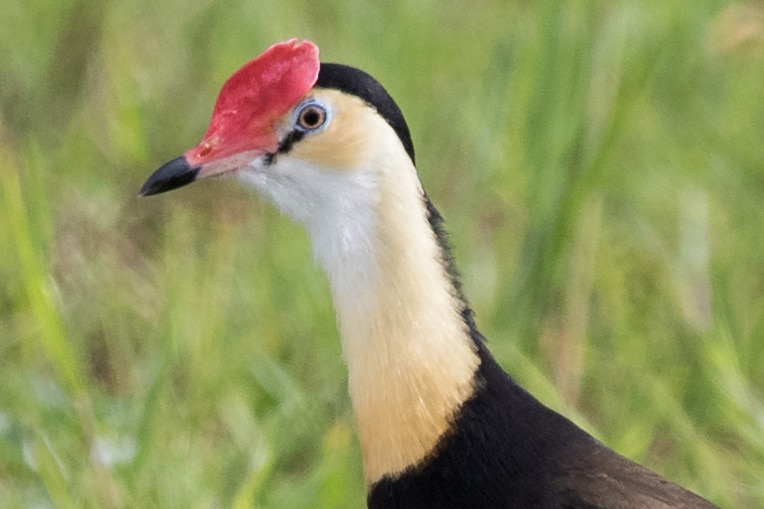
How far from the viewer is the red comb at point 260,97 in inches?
75.7

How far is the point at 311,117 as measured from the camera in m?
1.94

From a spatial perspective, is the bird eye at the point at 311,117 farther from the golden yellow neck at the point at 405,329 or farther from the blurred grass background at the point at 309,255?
the blurred grass background at the point at 309,255

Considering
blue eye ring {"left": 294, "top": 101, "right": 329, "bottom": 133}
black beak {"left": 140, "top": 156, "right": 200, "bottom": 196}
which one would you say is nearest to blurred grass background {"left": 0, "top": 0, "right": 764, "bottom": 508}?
black beak {"left": 140, "top": 156, "right": 200, "bottom": 196}

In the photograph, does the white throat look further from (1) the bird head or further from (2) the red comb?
(2) the red comb

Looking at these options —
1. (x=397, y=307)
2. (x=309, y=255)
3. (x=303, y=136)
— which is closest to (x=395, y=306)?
(x=397, y=307)

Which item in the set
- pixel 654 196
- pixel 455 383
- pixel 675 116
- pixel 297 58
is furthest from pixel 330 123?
pixel 675 116

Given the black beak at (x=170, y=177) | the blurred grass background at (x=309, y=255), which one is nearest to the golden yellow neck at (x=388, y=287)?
the black beak at (x=170, y=177)

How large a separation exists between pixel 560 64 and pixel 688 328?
2.06 feet

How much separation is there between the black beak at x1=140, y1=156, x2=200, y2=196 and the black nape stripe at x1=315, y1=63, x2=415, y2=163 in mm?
220

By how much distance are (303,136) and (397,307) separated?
0.27 meters

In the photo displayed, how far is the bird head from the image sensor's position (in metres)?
1.91

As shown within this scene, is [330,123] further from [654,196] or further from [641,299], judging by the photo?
[654,196]

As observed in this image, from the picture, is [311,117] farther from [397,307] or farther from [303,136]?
[397,307]

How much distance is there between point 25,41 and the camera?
374 centimetres
